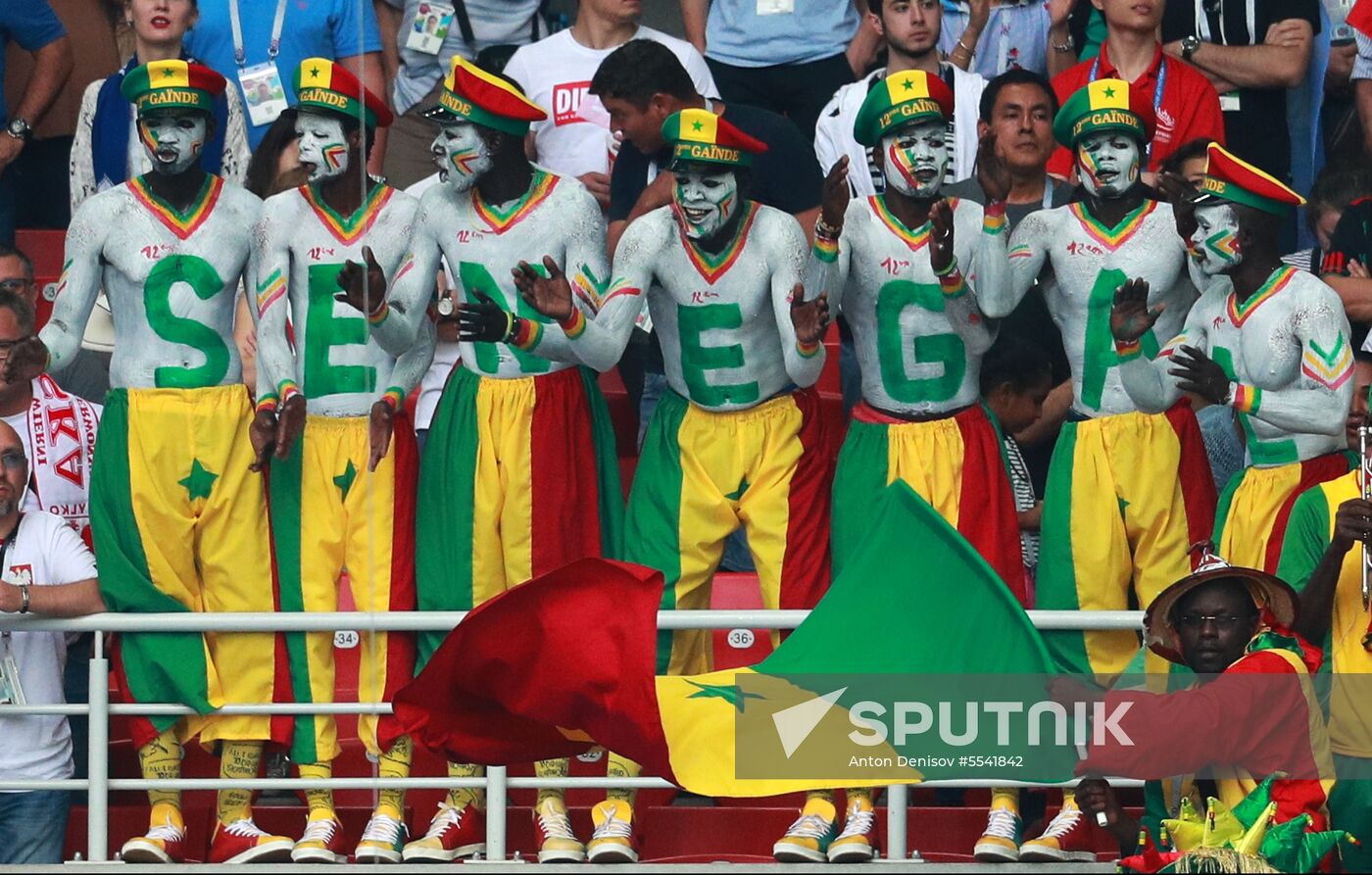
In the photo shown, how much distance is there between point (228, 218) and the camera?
30.3ft

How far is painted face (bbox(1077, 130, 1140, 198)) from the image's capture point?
895 centimetres

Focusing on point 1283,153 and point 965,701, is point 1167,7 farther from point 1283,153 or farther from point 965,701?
point 965,701

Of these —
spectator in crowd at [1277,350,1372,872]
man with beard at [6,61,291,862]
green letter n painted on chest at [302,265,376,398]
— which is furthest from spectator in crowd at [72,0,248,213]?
spectator in crowd at [1277,350,1372,872]

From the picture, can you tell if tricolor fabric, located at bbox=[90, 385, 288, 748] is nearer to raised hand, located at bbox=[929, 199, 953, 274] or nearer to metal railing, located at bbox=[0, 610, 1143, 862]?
metal railing, located at bbox=[0, 610, 1143, 862]

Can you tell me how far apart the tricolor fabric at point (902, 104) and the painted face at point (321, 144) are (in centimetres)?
150

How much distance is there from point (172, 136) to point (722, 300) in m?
1.68

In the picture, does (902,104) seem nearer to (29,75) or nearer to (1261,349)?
(1261,349)

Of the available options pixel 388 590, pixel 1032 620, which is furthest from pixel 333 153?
pixel 1032 620

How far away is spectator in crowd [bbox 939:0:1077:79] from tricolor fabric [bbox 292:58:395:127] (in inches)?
75.1

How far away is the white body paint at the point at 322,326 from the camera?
9.16 meters

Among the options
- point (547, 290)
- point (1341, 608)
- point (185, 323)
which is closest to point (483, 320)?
point (547, 290)

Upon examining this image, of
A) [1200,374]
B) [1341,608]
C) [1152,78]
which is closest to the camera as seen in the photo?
[1341,608]

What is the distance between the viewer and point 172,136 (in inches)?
361

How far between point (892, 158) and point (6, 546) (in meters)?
2.74
